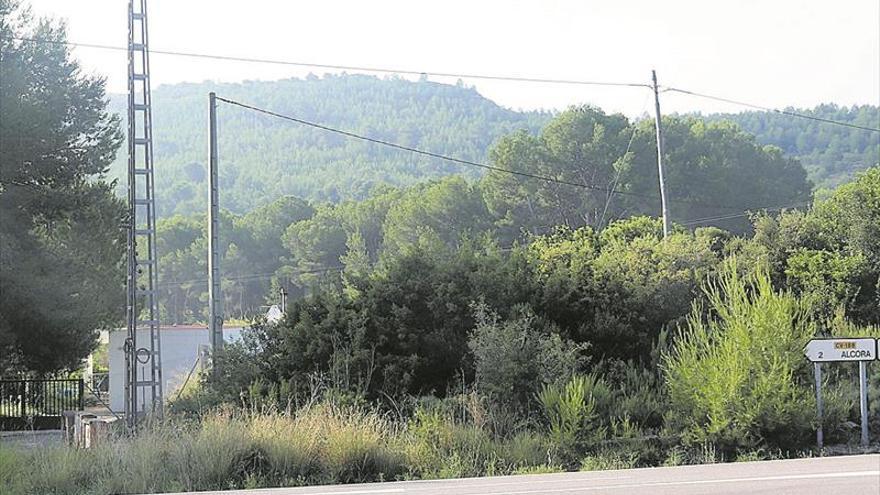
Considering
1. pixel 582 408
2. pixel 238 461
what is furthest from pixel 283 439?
pixel 582 408

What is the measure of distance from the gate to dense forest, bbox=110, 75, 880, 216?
197 ft

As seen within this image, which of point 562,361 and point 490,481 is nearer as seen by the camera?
point 490,481

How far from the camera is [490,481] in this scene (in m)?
12.4

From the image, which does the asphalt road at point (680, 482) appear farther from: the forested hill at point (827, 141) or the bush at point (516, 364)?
the forested hill at point (827, 141)

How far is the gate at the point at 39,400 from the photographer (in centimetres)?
3041

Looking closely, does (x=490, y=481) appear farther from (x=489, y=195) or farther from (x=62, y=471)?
(x=489, y=195)

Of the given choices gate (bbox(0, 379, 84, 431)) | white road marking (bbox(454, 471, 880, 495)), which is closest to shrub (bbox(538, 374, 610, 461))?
white road marking (bbox(454, 471, 880, 495))

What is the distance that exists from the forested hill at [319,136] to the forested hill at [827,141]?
26.5 meters

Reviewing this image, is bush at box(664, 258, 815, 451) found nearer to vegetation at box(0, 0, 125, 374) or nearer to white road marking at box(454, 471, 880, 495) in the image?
white road marking at box(454, 471, 880, 495)

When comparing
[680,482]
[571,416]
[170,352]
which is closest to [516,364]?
[571,416]

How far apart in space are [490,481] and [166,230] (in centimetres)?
7109

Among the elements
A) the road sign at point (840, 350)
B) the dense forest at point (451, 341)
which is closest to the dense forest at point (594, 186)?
the dense forest at point (451, 341)

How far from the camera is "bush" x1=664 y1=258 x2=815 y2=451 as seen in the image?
1508 cm

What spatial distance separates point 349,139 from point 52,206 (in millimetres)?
102921
